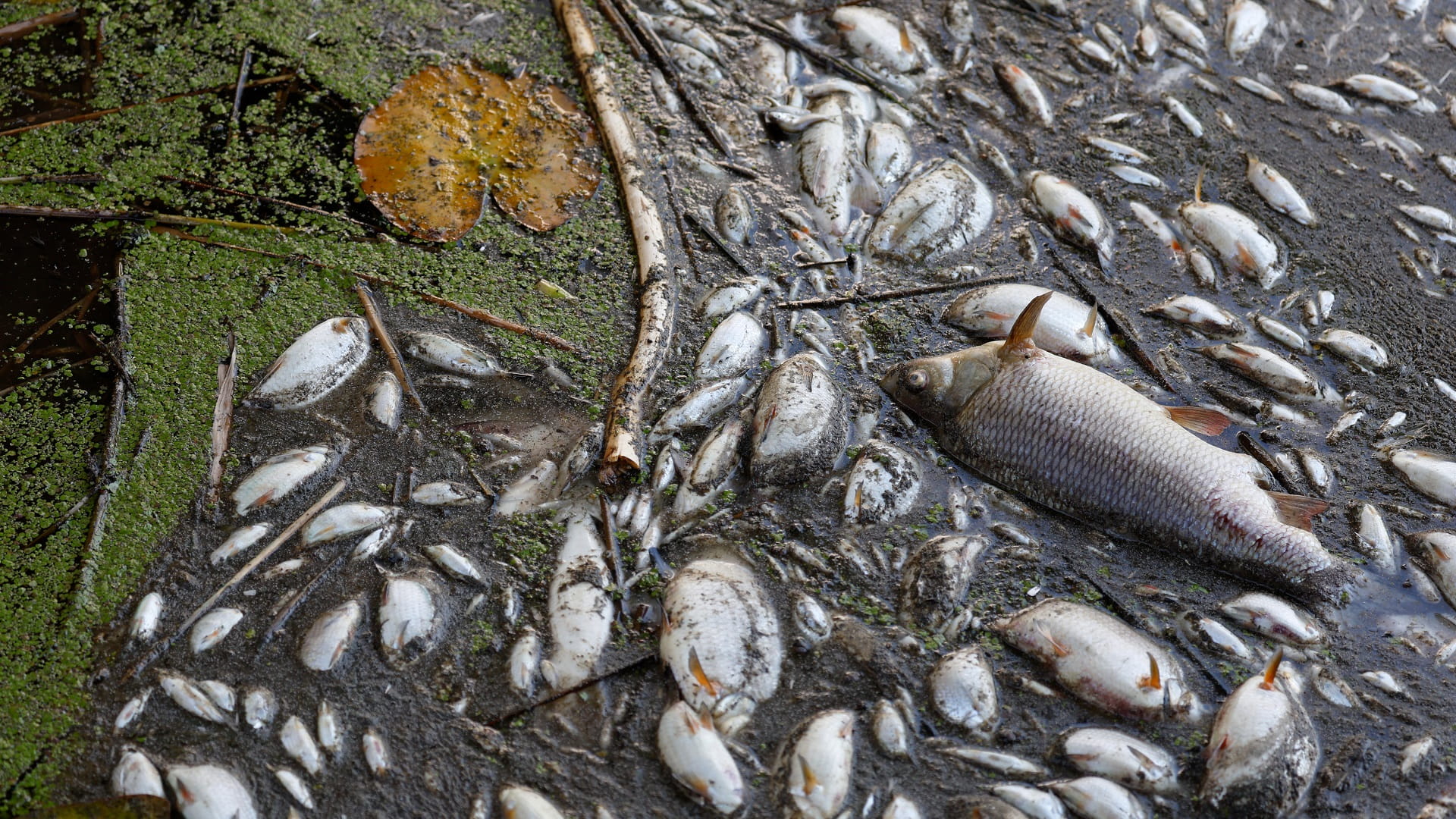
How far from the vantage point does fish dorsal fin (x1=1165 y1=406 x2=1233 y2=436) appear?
2264 mm

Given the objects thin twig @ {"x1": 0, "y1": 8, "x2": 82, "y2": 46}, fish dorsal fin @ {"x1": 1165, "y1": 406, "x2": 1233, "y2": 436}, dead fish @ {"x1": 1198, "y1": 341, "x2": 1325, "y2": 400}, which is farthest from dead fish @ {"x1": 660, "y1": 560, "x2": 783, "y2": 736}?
thin twig @ {"x1": 0, "y1": 8, "x2": 82, "y2": 46}

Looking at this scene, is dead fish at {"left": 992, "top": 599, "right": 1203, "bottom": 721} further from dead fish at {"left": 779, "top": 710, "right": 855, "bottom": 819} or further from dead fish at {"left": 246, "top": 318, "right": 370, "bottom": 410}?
dead fish at {"left": 246, "top": 318, "right": 370, "bottom": 410}

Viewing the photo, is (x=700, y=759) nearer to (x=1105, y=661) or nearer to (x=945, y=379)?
(x=1105, y=661)

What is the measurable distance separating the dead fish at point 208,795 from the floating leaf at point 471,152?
1429 mm

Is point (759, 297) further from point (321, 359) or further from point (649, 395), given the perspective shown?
point (321, 359)

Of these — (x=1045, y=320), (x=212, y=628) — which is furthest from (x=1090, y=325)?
(x=212, y=628)

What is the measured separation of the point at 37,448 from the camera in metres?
2.18

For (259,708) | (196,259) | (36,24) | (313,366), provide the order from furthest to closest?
(36,24)
(196,259)
(313,366)
(259,708)

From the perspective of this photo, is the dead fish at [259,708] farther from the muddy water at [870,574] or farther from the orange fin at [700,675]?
the orange fin at [700,675]

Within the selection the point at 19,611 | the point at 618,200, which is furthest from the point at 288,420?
the point at 618,200

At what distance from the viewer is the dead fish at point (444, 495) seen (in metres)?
2.14

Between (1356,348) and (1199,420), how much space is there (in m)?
0.61

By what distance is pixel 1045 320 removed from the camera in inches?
96.1

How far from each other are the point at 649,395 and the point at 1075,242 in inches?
50.8
